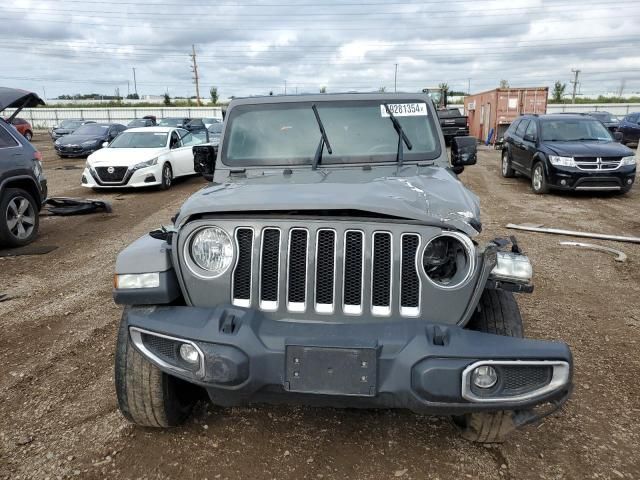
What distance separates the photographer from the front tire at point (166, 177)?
40.1 feet

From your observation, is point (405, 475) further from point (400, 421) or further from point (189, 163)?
point (189, 163)

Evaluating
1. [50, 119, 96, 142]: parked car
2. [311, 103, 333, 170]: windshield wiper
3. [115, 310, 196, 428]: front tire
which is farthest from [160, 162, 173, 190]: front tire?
[50, 119, 96, 142]: parked car

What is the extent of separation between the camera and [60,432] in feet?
9.47

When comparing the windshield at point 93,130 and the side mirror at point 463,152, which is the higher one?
the side mirror at point 463,152

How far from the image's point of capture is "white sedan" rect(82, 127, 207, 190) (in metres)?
11.6

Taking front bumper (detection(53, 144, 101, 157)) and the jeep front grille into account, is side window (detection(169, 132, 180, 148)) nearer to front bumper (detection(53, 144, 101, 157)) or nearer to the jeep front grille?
front bumper (detection(53, 144, 101, 157))

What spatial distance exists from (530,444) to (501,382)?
0.87 metres

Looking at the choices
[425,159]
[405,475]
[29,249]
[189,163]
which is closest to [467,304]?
[405,475]

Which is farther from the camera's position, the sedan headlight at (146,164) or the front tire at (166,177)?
the front tire at (166,177)

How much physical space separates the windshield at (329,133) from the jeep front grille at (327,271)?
144cm

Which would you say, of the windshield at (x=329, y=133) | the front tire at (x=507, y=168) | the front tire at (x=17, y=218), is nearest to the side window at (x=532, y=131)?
the front tire at (x=507, y=168)

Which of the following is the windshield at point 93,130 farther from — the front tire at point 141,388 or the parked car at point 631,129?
the parked car at point 631,129

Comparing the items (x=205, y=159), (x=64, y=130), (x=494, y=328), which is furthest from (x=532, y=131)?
(x=64, y=130)

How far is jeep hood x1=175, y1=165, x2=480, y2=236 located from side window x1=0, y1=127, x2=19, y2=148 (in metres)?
5.12
